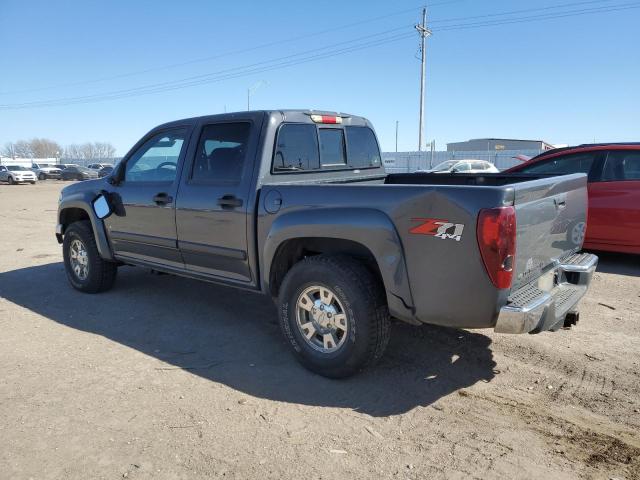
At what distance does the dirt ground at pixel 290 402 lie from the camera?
268 centimetres

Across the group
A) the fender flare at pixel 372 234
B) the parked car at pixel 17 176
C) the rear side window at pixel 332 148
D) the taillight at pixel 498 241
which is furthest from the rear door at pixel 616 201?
the parked car at pixel 17 176

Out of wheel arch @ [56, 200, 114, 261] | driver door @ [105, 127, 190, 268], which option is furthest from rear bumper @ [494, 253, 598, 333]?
wheel arch @ [56, 200, 114, 261]

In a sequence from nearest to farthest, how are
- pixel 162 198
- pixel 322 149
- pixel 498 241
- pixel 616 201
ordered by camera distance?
pixel 498 241 → pixel 322 149 → pixel 162 198 → pixel 616 201

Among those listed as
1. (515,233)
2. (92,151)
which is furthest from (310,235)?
(92,151)

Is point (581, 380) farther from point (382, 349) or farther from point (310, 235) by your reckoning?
point (310, 235)

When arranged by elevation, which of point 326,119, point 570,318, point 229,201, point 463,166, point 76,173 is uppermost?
point 326,119

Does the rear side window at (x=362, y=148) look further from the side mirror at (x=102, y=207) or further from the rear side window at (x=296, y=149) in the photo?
the side mirror at (x=102, y=207)

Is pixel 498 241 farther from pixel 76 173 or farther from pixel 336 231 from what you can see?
pixel 76 173

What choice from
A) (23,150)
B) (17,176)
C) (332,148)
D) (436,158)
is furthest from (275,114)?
(23,150)

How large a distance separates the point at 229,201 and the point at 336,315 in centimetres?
134

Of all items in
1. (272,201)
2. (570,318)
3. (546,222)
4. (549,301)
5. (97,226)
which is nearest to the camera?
(549,301)

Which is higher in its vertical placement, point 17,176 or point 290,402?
point 290,402

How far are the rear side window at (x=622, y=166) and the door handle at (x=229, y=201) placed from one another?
5.36 meters

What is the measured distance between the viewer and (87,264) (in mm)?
5844
